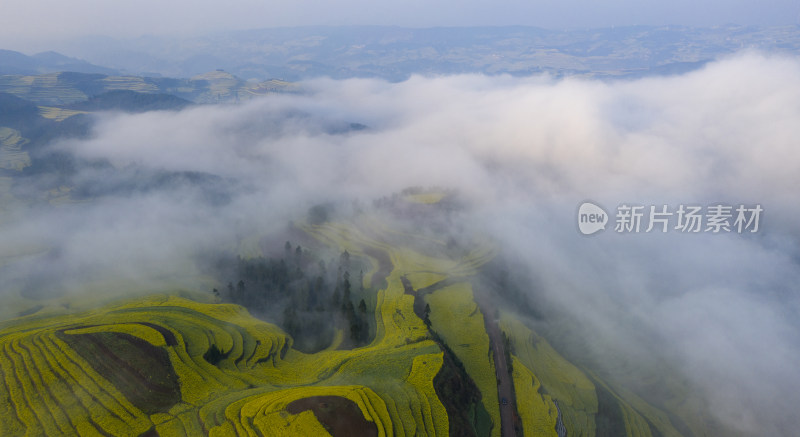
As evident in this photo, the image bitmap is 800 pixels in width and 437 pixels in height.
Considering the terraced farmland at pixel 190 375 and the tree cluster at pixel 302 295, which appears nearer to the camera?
the terraced farmland at pixel 190 375

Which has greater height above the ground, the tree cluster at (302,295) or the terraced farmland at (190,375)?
the terraced farmland at (190,375)

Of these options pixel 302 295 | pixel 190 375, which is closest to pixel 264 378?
pixel 190 375

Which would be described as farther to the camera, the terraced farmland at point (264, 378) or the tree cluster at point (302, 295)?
the tree cluster at point (302, 295)

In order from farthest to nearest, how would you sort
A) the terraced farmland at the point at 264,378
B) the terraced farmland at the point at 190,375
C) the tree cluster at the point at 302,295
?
the tree cluster at the point at 302,295 < the terraced farmland at the point at 264,378 < the terraced farmland at the point at 190,375

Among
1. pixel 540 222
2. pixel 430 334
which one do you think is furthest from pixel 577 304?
pixel 540 222

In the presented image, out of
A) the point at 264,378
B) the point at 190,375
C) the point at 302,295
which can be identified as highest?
the point at 190,375

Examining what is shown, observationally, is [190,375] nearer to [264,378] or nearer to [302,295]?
[264,378]

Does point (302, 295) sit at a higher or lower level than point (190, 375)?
lower

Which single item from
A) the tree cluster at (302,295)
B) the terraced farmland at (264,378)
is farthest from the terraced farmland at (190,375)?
the tree cluster at (302,295)

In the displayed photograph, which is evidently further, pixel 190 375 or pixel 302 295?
pixel 302 295

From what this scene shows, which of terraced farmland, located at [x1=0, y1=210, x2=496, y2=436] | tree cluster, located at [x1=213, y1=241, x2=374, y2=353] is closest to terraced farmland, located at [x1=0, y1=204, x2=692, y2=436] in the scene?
terraced farmland, located at [x1=0, y1=210, x2=496, y2=436]

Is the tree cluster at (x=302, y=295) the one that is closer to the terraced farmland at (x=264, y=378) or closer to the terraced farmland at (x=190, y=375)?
the terraced farmland at (x=264, y=378)

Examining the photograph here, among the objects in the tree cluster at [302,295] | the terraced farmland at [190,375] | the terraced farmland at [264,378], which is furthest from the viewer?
the tree cluster at [302,295]
